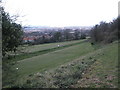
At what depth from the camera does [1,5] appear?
653cm

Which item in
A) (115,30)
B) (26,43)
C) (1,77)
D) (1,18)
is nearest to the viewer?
(1,18)

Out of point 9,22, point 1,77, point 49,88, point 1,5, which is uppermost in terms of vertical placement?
point 1,5

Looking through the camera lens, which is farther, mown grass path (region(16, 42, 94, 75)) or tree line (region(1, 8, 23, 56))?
mown grass path (region(16, 42, 94, 75))

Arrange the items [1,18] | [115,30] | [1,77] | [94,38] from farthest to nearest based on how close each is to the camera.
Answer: [94,38] < [115,30] < [1,77] < [1,18]

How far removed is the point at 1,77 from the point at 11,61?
0.67 m

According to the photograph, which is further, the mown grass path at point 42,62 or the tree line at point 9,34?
the mown grass path at point 42,62

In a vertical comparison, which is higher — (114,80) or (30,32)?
(30,32)

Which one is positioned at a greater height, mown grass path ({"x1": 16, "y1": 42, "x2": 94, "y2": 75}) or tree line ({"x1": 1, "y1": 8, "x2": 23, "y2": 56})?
tree line ({"x1": 1, "y1": 8, "x2": 23, "y2": 56})

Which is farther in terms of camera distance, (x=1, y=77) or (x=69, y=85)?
(x=69, y=85)

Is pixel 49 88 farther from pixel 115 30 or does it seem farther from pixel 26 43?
pixel 115 30

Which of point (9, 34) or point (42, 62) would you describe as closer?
point (9, 34)

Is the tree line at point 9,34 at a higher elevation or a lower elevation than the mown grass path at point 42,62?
higher

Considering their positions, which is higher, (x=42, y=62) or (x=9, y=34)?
(x=9, y=34)

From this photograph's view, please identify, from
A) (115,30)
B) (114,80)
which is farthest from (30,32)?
(115,30)
